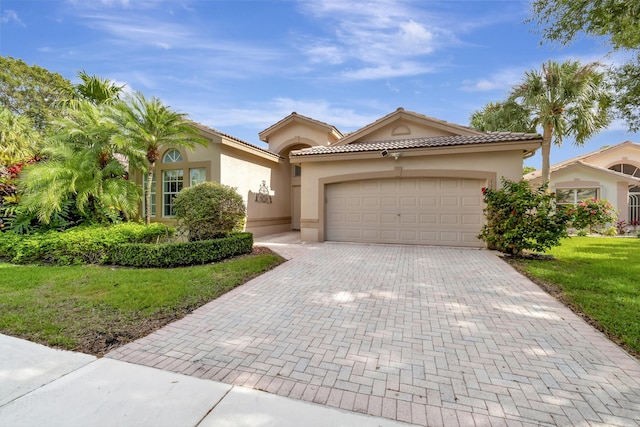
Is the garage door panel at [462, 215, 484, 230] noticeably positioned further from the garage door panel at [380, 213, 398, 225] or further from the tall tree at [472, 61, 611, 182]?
the tall tree at [472, 61, 611, 182]

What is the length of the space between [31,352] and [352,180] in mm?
9946

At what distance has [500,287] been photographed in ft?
18.7

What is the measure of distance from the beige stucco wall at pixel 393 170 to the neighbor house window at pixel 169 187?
19.0ft

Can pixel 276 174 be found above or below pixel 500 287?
above

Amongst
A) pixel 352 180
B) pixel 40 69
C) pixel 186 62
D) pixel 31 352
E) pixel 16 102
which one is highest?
pixel 40 69

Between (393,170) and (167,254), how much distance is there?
809 centimetres

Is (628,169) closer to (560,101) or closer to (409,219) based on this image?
(560,101)

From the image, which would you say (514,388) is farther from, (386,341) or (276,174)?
(276,174)

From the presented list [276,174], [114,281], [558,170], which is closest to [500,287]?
[114,281]

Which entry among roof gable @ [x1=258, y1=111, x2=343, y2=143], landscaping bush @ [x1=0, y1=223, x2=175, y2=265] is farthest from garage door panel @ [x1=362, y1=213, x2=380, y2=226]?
landscaping bush @ [x1=0, y1=223, x2=175, y2=265]

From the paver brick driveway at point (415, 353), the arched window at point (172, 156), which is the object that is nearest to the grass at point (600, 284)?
the paver brick driveway at point (415, 353)

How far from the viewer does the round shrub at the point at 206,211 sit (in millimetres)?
8383

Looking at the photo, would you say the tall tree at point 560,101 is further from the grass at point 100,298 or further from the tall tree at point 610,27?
the grass at point 100,298

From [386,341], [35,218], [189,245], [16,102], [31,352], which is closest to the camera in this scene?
[31,352]
